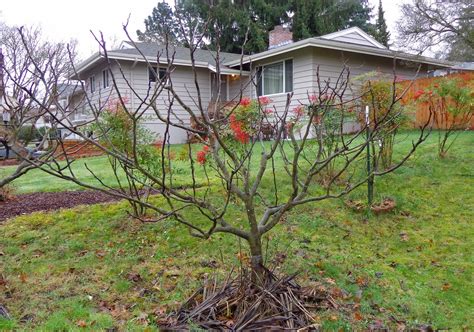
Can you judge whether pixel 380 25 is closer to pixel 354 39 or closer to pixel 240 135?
pixel 354 39

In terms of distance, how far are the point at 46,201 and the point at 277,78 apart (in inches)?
383

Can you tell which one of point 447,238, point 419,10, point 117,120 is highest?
point 419,10

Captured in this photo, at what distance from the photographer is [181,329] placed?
122 inches

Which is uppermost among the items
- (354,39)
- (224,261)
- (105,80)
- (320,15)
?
(320,15)

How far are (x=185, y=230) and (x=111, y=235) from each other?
0.92 m

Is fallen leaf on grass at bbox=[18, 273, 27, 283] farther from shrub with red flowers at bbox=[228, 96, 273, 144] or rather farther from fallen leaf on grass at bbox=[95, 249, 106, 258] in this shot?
shrub with red flowers at bbox=[228, 96, 273, 144]

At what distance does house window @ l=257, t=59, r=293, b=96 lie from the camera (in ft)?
46.8

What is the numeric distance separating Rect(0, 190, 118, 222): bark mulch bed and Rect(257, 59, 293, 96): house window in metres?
8.44

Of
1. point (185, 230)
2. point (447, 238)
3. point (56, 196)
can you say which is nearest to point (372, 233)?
point (447, 238)

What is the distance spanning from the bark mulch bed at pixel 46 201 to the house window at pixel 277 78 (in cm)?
844

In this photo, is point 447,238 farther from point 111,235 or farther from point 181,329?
point 111,235

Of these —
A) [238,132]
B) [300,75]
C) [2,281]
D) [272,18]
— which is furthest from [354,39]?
[2,281]

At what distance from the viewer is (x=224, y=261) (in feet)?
14.9

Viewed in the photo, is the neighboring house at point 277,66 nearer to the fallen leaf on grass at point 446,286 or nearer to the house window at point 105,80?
the house window at point 105,80
